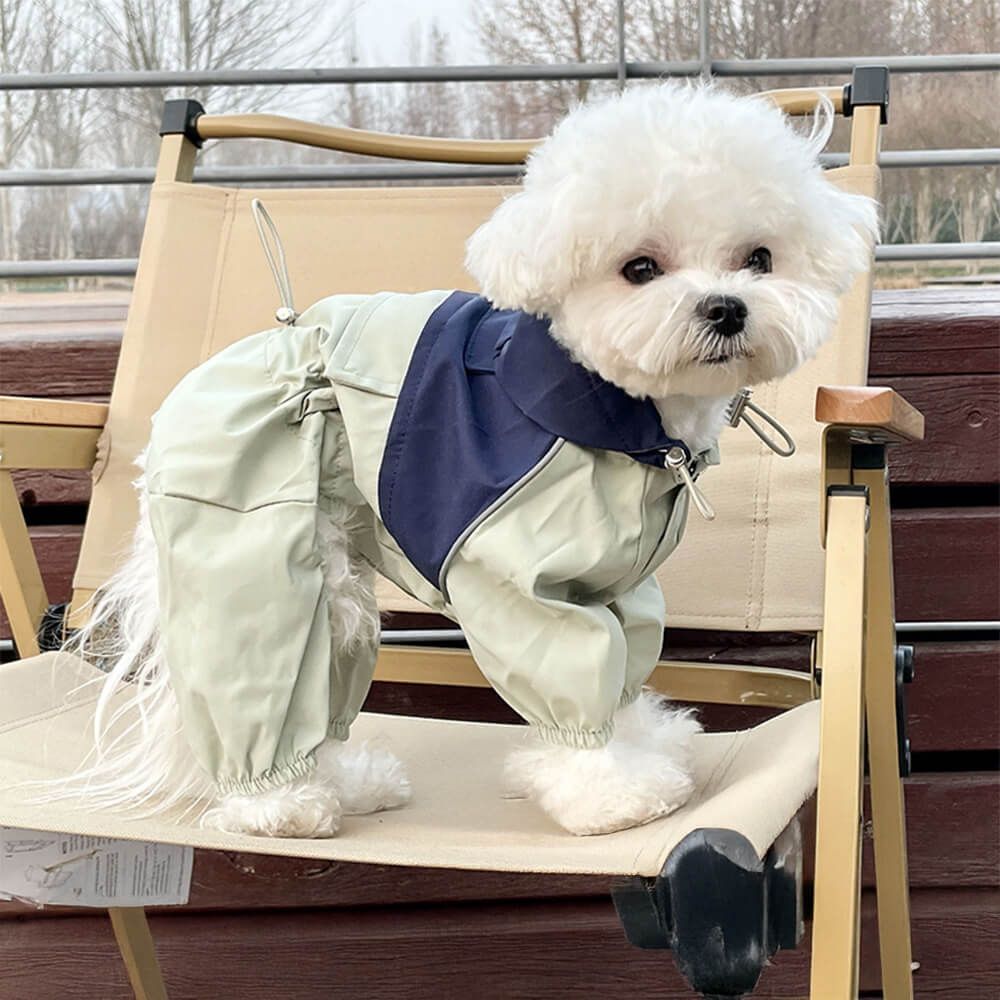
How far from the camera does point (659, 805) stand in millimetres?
910

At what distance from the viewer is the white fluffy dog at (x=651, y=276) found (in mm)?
842

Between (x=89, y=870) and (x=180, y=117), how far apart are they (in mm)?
830

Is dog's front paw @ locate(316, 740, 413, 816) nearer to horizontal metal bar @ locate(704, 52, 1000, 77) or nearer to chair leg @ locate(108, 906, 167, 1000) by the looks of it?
chair leg @ locate(108, 906, 167, 1000)

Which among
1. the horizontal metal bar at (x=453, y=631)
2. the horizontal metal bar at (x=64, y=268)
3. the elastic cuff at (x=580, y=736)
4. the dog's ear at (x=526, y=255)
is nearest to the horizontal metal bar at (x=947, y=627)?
the horizontal metal bar at (x=453, y=631)

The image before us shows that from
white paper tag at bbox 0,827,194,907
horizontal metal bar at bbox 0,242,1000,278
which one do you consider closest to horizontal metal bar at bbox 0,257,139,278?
horizontal metal bar at bbox 0,242,1000,278

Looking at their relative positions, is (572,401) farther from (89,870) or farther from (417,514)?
(89,870)

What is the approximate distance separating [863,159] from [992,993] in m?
1.06

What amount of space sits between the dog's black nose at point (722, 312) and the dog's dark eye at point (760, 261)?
76 millimetres

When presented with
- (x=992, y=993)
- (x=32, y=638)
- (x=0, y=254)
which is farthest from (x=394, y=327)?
(x=992, y=993)

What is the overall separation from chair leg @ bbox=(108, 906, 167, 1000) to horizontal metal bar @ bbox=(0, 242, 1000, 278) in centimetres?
82

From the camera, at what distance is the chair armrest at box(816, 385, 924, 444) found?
2.86 ft

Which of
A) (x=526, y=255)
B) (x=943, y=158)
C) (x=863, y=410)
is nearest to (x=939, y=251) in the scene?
(x=943, y=158)

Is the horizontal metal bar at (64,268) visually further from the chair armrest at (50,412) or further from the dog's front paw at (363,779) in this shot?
the dog's front paw at (363,779)

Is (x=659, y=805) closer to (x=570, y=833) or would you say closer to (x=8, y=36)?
(x=570, y=833)
